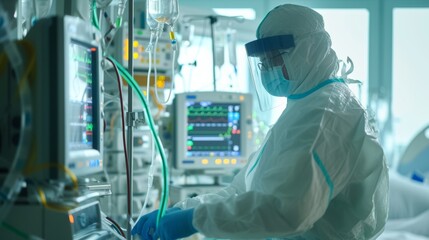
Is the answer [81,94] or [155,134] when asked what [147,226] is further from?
[81,94]

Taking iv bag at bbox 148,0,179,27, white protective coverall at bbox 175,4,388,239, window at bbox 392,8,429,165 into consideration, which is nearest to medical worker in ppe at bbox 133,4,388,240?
white protective coverall at bbox 175,4,388,239

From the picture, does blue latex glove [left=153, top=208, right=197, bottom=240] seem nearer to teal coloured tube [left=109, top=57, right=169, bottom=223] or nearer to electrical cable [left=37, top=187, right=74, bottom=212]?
teal coloured tube [left=109, top=57, right=169, bottom=223]

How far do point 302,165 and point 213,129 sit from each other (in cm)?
222

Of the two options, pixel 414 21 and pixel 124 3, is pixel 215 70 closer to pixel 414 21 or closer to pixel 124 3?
pixel 124 3

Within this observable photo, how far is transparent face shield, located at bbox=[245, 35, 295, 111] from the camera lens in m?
2.00

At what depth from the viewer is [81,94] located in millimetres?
1522

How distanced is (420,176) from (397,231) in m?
1.24

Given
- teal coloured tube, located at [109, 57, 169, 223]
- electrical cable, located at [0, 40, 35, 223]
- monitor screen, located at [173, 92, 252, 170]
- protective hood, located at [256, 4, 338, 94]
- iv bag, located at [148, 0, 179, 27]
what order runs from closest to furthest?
electrical cable, located at [0, 40, 35, 223], teal coloured tube, located at [109, 57, 169, 223], protective hood, located at [256, 4, 338, 94], iv bag, located at [148, 0, 179, 27], monitor screen, located at [173, 92, 252, 170]

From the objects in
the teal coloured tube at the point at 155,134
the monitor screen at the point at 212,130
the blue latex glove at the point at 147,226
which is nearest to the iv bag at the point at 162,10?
the teal coloured tube at the point at 155,134

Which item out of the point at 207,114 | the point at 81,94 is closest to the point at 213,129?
the point at 207,114

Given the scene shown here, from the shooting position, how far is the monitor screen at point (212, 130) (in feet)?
12.4

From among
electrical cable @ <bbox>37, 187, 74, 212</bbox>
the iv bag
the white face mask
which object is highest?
the iv bag

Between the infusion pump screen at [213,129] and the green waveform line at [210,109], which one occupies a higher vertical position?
the green waveform line at [210,109]

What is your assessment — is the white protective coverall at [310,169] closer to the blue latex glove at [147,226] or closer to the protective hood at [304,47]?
the protective hood at [304,47]
